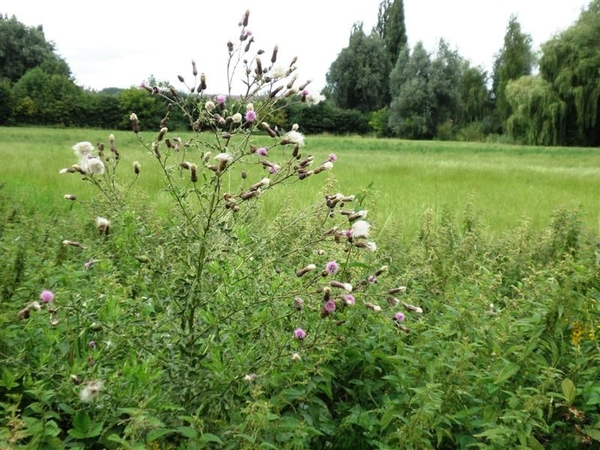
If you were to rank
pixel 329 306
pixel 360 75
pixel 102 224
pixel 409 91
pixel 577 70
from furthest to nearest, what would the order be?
pixel 360 75, pixel 409 91, pixel 577 70, pixel 329 306, pixel 102 224

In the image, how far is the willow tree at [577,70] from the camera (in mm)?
26328

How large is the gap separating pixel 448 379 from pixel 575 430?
46 cm

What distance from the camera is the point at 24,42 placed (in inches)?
1896

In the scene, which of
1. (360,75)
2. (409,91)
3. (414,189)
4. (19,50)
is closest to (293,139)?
(414,189)

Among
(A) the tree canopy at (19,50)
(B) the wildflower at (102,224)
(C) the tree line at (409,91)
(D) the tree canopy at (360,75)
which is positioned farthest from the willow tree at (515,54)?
(B) the wildflower at (102,224)

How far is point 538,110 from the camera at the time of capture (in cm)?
2775

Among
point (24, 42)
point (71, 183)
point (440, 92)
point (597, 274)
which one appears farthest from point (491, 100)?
point (597, 274)

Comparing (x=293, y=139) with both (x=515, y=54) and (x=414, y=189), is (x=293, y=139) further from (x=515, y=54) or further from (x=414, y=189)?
(x=515, y=54)

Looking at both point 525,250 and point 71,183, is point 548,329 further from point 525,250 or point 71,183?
point 71,183

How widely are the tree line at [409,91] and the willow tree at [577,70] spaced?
5 cm

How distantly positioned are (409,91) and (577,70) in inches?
783

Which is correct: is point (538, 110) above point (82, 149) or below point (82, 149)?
above

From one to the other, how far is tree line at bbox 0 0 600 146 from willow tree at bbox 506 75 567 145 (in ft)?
0.16

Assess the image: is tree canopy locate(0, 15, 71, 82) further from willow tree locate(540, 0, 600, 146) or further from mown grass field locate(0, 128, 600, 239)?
mown grass field locate(0, 128, 600, 239)
